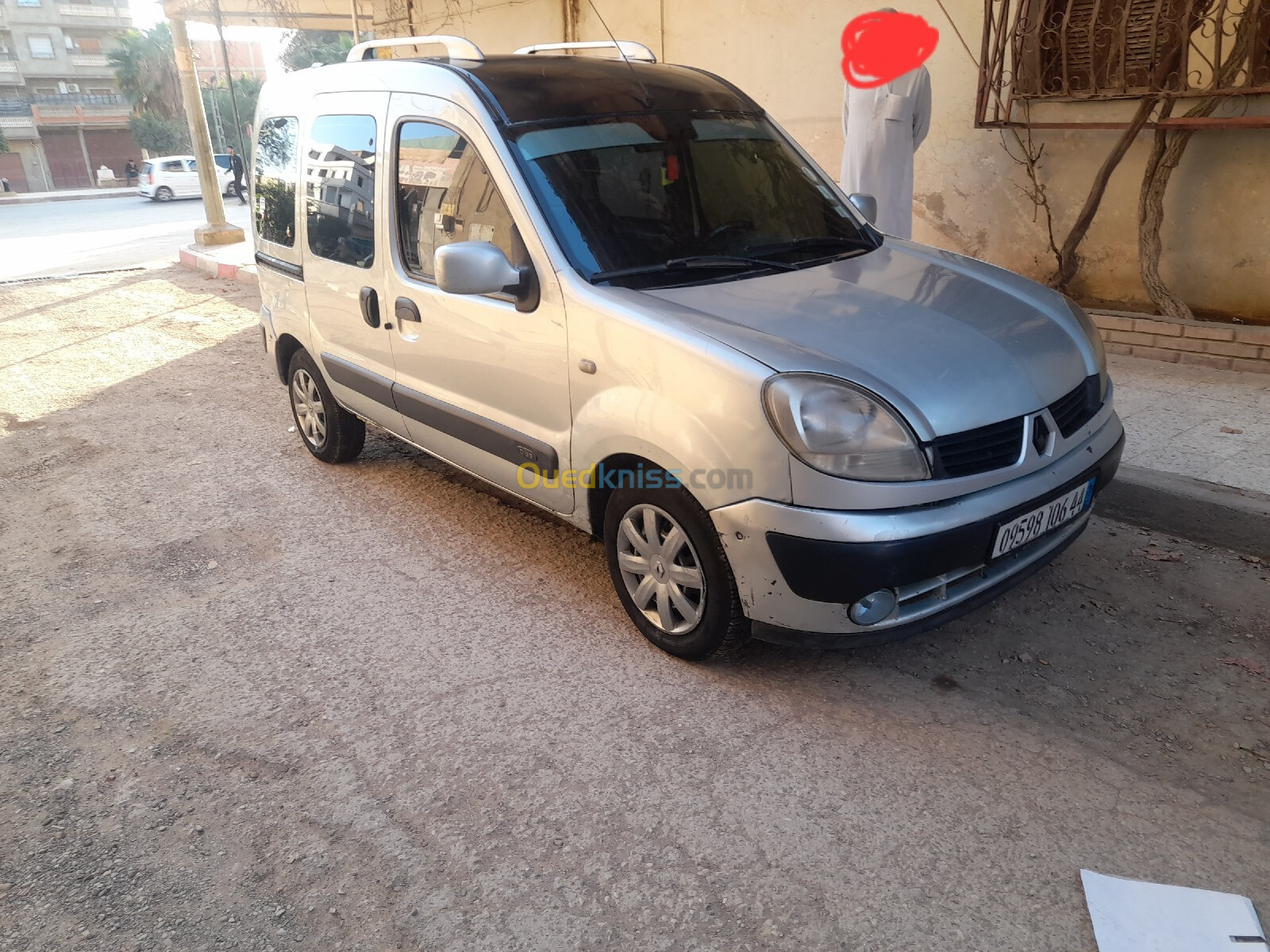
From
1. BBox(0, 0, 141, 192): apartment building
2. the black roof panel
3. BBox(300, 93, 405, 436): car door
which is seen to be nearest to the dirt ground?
BBox(300, 93, 405, 436): car door

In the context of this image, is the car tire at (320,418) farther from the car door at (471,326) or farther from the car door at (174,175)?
the car door at (174,175)

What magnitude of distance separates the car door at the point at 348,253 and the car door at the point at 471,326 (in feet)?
0.45

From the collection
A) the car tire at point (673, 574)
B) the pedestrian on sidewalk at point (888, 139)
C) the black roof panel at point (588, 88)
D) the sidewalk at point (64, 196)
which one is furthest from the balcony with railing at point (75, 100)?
the car tire at point (673, 574)

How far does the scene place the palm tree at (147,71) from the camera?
49.9 meters

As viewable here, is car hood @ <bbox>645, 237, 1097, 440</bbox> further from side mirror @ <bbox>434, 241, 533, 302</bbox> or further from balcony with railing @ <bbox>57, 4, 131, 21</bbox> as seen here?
balcony with railing @ <bbox>57, 4, 131, 21</bbox>

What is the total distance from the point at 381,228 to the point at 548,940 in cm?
279

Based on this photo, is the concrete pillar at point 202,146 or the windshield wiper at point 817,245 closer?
the windshield wiper at point 817,245

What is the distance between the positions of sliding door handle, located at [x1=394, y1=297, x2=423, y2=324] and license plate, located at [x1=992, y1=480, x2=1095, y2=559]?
2.27 m

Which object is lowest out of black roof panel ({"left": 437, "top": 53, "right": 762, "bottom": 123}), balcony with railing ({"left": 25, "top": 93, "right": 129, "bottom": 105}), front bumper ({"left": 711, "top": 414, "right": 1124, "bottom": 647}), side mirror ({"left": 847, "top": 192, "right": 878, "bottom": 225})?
front bumper ({"left": 711, "top": 414, "right": 1124, "bottom": 647})

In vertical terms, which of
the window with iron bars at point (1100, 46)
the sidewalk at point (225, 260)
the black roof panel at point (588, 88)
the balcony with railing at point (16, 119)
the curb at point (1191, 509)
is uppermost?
the balcony with railing at point (16, 119)

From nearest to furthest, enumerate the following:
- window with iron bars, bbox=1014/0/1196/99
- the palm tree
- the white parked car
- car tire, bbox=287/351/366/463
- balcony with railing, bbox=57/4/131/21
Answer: car tire, bbox=287/351/366/463, window with iron bars, bbox=1014/0/1196/99, the white parked car, the palm tree, balcony with railing, bbox=57/4/131/21

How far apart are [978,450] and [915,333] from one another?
40cm

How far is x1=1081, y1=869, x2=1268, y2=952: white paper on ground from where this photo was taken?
198 cm

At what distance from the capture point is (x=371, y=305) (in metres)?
3.95
